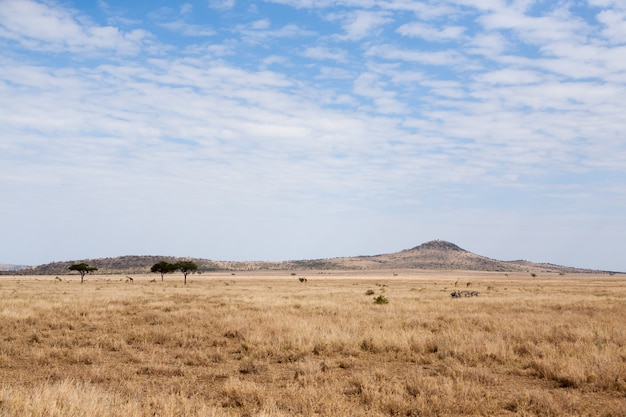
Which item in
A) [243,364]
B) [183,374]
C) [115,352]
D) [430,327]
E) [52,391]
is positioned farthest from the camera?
[430,327]

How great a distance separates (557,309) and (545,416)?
880 inches

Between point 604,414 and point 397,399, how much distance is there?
12.4ft

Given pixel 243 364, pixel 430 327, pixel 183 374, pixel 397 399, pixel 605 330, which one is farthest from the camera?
pixel 430 327

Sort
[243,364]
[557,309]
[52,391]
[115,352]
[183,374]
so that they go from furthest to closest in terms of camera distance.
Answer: [557,309] < [115,352] < [243,364] < [183,374] < [52,391]

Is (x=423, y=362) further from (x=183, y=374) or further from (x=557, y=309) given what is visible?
(x=557, y=309)

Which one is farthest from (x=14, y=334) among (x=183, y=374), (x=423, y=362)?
(x=423, y=362)

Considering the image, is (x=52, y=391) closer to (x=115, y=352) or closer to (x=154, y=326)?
(x=115, y=352)

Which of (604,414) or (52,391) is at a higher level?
(52,391)

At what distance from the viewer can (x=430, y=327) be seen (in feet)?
64.2

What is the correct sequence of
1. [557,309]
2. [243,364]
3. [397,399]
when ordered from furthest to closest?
1. [557,309]
2. [243,364]
3. [397,399]

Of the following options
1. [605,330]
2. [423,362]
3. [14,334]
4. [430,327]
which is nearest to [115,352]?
[14,334]

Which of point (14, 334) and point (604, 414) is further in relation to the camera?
point (14, 334)

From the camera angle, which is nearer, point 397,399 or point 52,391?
point 52,391

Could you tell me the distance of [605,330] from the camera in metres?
17.5
